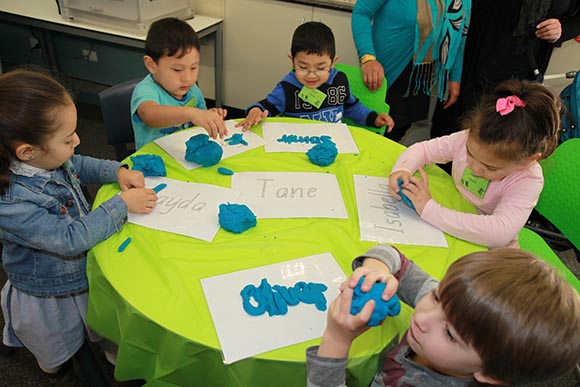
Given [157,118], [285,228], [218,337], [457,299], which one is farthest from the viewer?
[157,118]

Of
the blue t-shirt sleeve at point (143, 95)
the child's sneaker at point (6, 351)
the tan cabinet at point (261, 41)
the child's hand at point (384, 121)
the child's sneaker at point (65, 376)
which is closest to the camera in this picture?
the child's sneaker at point (65, 376)

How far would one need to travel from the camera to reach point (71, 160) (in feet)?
4.42

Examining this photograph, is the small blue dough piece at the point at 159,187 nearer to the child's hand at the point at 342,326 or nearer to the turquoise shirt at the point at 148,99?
the turquoise shirt at the point at 148,99

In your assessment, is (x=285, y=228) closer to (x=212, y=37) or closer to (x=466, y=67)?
(x=466, y=67)

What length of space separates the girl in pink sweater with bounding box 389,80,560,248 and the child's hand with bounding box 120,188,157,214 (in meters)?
0.74

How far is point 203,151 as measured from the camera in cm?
142

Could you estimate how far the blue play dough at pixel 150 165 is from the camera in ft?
4.46

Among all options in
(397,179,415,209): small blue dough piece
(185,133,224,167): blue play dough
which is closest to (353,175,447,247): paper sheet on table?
(397,179,415,209): small blue dough piece

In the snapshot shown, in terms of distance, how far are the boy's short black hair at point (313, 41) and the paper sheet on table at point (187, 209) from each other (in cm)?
86

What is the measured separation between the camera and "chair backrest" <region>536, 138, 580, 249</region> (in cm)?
150

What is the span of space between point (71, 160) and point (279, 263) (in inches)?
30.2

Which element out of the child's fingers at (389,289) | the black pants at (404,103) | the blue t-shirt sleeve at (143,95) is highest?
the child's fingers at (389,289)

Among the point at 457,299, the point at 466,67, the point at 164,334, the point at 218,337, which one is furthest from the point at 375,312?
the point at 466,67

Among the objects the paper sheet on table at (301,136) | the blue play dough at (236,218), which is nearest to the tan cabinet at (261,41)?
the paper sheet on table at (301,136)
